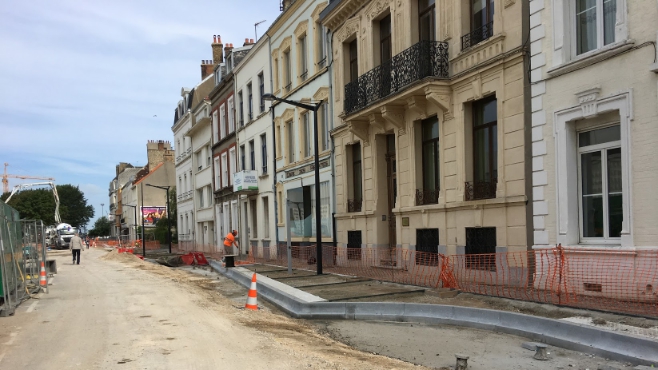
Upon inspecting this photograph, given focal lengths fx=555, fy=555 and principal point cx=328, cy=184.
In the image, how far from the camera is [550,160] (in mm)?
11211

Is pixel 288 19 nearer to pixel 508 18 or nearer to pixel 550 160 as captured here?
pixel 508 18

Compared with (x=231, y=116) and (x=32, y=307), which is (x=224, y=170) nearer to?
(x=231, y=116)

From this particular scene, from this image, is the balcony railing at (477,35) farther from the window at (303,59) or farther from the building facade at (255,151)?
the building facade at (255,151)

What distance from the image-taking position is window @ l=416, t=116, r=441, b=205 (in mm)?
15577

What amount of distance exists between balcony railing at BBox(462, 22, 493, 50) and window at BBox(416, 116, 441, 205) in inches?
93.1

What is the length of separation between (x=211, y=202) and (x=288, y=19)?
20.1m

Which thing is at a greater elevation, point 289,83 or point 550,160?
point 289,83

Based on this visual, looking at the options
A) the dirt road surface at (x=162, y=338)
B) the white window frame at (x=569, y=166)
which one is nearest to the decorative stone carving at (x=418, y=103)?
the white window frame at (x=569, y=166)

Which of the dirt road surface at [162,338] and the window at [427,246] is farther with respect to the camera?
the window at [427,246]

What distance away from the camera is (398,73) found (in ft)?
51.8

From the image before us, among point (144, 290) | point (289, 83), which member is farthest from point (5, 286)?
point (289, 83)

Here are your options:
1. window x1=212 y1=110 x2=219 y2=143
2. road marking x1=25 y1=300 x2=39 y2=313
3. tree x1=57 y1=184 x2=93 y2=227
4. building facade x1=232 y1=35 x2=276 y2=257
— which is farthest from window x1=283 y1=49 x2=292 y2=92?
tree x1=57 y1=184 x2=93 y2=227

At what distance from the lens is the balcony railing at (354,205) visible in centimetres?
1997

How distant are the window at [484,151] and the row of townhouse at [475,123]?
0.04 meters
